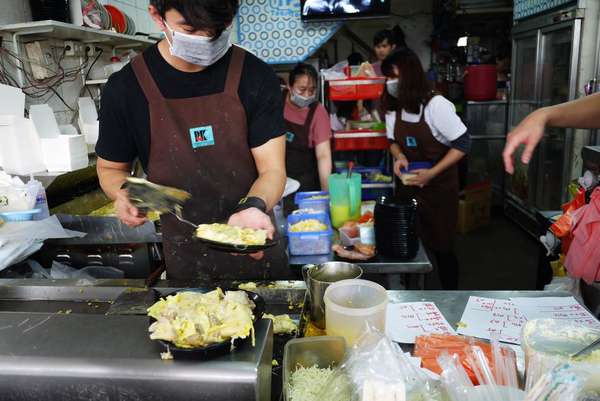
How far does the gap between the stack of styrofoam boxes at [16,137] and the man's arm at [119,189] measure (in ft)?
3.76

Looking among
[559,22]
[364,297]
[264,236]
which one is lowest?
[364,297]

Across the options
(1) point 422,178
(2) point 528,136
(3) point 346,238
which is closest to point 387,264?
(3) point 346,238

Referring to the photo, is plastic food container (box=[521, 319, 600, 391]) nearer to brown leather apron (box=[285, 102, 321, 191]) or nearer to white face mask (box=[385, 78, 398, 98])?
white face mask (box=[385, 78, 398, 98])

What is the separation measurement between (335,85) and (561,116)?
10.1ft

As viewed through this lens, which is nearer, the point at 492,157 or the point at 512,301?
the point at 512,301

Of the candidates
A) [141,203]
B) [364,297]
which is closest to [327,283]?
[364,297]

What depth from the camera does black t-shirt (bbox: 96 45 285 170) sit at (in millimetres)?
1825

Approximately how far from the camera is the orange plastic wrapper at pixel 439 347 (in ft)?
4.00

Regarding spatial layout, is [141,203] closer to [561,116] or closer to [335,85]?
[561,116]

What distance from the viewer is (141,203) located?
1.59 meters

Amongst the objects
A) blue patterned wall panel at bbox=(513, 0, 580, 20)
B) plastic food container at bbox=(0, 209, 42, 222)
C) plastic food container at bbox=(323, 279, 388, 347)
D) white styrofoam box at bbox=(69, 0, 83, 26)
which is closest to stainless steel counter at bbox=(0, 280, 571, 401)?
plastic food container at bbox=(323, 279, 388, 347)

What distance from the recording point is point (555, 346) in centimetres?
106

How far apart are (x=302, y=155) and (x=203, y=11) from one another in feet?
8.26

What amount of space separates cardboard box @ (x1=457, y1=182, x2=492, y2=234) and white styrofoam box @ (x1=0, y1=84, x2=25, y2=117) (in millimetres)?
4663
